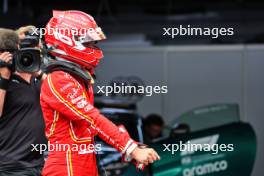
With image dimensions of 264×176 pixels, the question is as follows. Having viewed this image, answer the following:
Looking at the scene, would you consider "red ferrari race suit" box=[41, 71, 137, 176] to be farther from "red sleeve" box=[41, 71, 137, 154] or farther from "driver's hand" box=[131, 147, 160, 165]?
"driver's hand" box=[131, 147, 160, 165]

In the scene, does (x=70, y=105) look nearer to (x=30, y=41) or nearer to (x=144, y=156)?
(x=144, y=156)

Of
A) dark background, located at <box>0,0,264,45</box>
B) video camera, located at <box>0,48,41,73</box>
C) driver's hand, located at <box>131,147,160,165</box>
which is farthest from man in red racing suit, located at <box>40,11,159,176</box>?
dark background, located at <box>0,0,264,45</box>

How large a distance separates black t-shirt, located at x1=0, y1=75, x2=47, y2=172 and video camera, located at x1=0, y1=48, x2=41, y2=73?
75 mm

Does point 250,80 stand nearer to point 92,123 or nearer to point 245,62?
point 245,62

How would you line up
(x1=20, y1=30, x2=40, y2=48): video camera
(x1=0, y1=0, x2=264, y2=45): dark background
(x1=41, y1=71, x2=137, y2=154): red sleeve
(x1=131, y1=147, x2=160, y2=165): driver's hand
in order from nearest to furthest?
(x1=131, y1=147, x2=160, y2=165): driver's hand < (x1=41, y1=71, x2=137, y2=154): red sleeve < (x1=20, y1=30, x2=40, y2=48): video camera < (x1=0, y1=0, x2=264, y2=45): dark background

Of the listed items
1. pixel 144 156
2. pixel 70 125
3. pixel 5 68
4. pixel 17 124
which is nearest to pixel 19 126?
pixel 17 124

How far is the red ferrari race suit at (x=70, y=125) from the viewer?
3379mm

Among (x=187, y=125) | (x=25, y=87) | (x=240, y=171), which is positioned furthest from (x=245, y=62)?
(x=25, y=87)

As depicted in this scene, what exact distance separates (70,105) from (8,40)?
979 mm

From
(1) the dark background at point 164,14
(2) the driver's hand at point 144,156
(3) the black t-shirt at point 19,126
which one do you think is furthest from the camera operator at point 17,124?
(1) the dark background at point 164,14

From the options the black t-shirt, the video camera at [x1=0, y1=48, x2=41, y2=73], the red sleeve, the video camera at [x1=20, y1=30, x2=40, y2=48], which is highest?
the video camera at [x1=20, y1=30, x2=40, y2=48]

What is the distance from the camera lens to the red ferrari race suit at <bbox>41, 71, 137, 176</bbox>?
3379mm

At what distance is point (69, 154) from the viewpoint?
351 cm

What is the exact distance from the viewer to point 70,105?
133 inches
